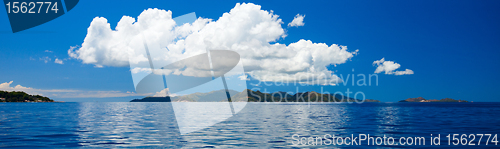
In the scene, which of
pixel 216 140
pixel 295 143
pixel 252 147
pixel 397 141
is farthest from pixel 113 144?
pixel 397 141

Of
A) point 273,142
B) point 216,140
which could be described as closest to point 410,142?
point 273,142

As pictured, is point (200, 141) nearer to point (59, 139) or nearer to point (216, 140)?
point (216, 140)

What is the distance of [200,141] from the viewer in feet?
73.5

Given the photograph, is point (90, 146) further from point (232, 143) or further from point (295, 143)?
point (295, 143)

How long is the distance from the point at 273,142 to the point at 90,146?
13454 mm

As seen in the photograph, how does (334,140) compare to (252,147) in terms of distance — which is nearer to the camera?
(252,147)

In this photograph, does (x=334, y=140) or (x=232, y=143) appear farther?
(x=334, y=140)

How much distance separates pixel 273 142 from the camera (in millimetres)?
22109

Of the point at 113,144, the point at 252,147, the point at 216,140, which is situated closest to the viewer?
the point at 252,147

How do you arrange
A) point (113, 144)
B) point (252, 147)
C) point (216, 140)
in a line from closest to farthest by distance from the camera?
point (252, 147), point (113, 144), point (216, 140)

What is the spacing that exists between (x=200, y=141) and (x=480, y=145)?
2125 centimetres

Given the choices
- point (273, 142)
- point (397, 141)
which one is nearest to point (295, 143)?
point (273, 142)

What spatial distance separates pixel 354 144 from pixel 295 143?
4.52 metres

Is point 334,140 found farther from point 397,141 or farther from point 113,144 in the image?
point 113,144
